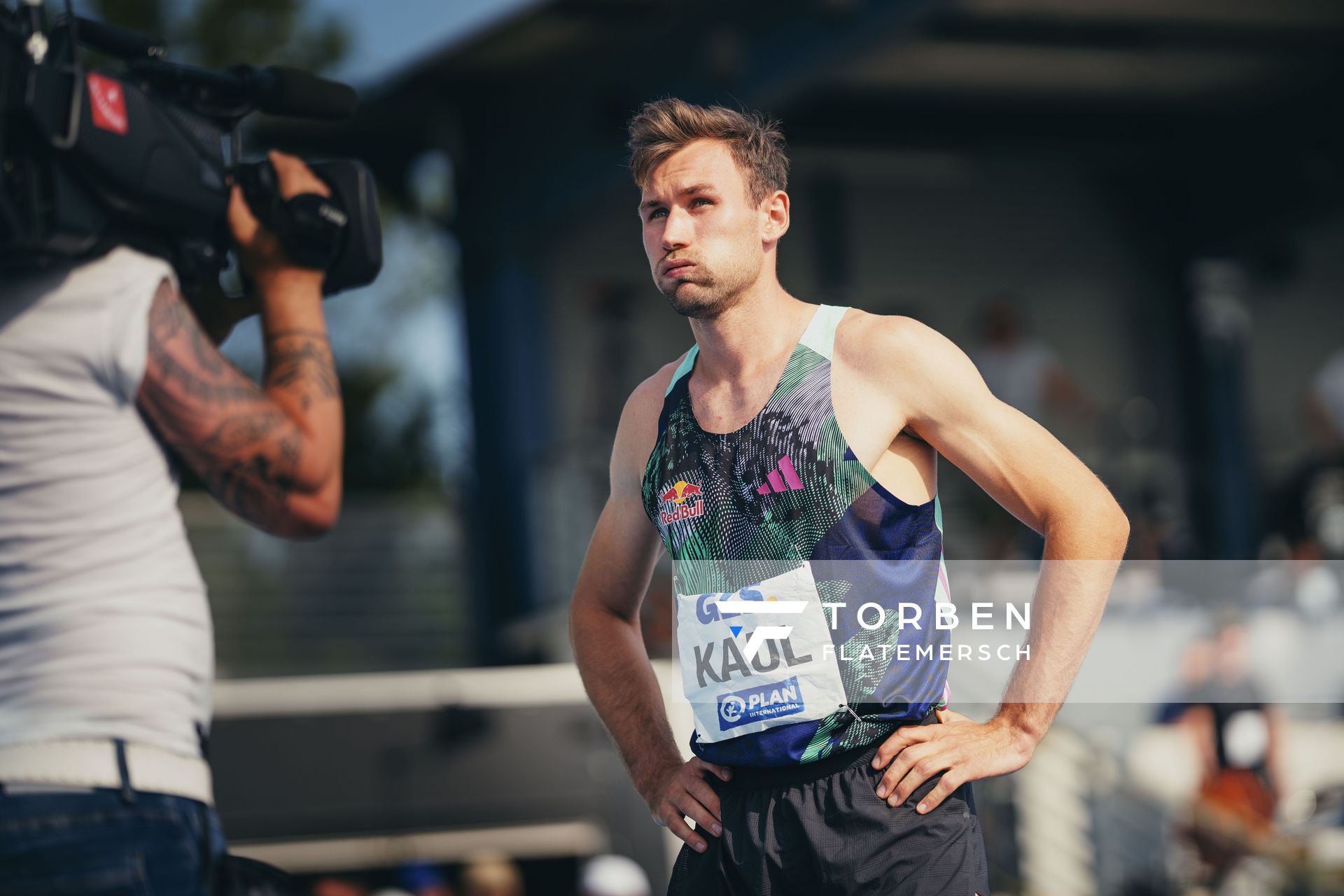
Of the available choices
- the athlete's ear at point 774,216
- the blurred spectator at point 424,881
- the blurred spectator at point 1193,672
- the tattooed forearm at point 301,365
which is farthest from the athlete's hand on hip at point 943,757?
the blurred spectator at point 1193,672

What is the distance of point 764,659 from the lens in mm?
2865

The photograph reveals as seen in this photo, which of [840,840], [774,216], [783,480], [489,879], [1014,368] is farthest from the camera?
[1014,368]

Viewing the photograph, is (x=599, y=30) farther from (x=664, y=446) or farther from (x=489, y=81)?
(x=664, y=446)

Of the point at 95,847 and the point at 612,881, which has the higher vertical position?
the point at 95,847

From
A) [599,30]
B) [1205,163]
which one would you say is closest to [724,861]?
[599,30]

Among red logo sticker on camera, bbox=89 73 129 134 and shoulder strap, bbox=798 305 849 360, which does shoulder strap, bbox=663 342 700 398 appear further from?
red logo sticker on camera, bbox=89 73 129 134

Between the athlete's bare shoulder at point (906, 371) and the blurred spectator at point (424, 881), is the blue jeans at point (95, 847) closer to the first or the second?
the athlete's bare shoulder at point (906, 371)

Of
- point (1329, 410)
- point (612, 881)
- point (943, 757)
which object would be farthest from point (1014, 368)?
point (943, 757)

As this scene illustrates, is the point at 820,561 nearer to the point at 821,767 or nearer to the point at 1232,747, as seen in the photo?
the point at 821,767

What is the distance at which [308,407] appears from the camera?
248 centimetres

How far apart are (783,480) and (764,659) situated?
339mm

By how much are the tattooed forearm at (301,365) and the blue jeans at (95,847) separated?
27.1 inches

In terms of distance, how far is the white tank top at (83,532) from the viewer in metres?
2.16

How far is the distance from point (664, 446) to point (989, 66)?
11.3 m
